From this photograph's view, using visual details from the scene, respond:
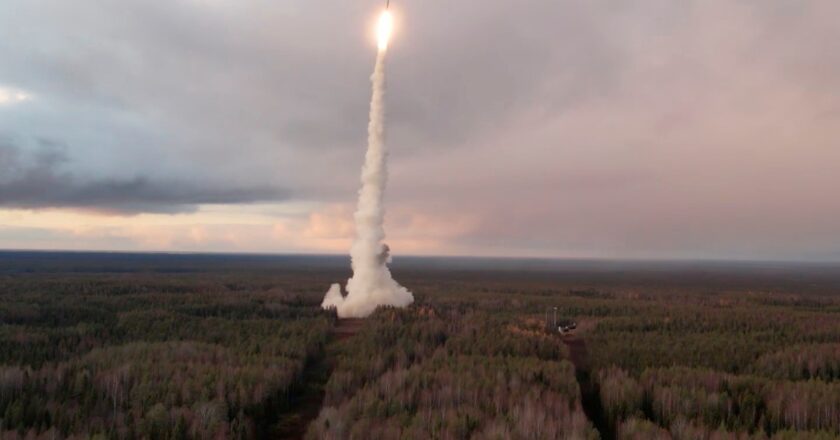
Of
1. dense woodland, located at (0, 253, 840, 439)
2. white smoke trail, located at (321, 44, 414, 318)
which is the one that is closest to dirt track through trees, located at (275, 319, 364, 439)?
dense woodland, located at (0, 253, 840, 439)

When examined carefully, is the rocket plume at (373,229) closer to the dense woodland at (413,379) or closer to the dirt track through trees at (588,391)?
the dense woodland at (413,379)

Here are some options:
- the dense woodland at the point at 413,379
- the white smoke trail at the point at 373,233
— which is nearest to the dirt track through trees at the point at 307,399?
the dense woodland at the point at 413,379

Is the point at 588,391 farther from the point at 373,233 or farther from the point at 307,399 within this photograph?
the point at 373,233

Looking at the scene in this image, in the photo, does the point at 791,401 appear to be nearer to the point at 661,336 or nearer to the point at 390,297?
the point at 661,336

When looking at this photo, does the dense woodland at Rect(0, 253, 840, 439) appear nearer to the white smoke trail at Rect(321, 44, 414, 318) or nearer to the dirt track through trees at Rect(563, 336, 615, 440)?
the dirt track through trees at Rect(563, 336, 615, 440)

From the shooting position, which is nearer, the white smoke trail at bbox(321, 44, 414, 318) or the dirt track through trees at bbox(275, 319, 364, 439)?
the dirt track through trees at bbox(275, 319, 364, 439)

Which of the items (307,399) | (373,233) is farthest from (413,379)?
(373,233)

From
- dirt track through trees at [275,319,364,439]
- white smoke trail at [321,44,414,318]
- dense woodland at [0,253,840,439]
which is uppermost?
white smoke trail at [321,44,414,318]

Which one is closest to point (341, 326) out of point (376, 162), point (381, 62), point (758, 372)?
point (376, 162)

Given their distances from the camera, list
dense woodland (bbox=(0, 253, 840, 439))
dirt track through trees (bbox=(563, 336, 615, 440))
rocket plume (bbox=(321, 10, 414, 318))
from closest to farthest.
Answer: dense woodland (bbox=(0, 253, 840, 439)), dirt track through trees (bbox=(563, 336, 615, 440)), rocket plume (bbox=(321, 10, 414, 318))
